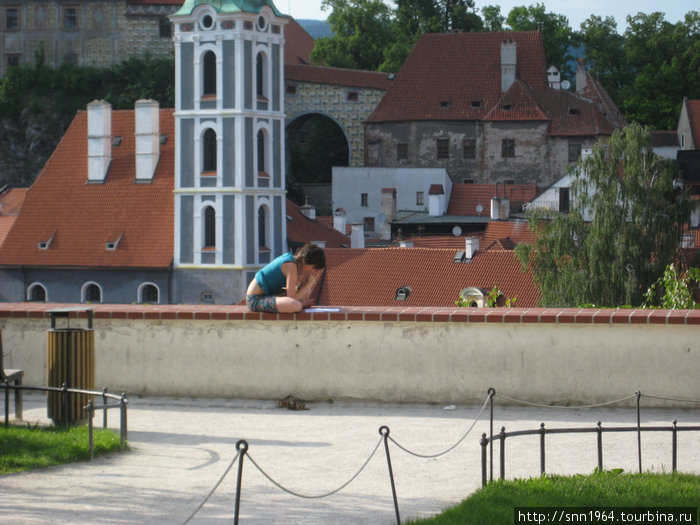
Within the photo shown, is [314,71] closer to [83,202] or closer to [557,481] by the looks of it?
[83,202]

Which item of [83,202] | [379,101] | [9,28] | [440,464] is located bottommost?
[440,464]

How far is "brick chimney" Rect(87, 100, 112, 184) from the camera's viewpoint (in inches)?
2237

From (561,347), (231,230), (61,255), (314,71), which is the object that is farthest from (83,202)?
(561,347)

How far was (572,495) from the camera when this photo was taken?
830cm

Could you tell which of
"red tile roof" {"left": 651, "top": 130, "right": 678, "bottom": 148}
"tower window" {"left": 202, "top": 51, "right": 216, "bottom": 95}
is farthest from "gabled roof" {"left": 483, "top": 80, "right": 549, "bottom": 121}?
"tower window" {"left": 202, "top": 51, "right": 216, "bottom": 95}

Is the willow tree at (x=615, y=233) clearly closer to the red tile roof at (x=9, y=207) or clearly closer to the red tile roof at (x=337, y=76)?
the red tile roof at (x=9, y=207)

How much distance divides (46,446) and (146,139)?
156 ft

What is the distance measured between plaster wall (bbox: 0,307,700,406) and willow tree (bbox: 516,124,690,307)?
80.4 feet

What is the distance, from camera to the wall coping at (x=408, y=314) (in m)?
11.5

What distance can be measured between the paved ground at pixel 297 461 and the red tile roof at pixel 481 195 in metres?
55.9

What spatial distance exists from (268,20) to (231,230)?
27.9 feet

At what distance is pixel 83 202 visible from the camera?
57375mm

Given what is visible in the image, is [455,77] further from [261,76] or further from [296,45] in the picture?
[261,76]

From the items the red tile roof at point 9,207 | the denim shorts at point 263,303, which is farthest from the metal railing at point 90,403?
the red tile roof at point 9,207
